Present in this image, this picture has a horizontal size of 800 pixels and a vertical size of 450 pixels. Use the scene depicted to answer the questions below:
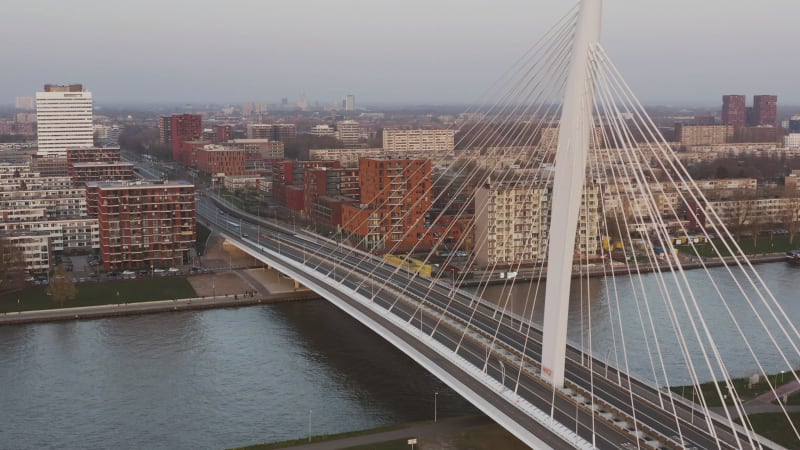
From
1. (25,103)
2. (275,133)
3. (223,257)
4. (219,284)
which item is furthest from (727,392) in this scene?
(25,103)

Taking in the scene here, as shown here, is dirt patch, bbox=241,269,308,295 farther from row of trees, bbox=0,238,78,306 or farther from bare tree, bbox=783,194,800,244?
bare tree, bbox=783,194,800,244

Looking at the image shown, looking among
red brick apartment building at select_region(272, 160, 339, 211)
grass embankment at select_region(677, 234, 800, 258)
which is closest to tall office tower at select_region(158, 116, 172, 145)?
red brick apartment building at select_region(272, 160, 339, 211)

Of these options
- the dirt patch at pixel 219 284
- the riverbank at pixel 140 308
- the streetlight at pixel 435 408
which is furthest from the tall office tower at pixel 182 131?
the streetlight at pixel 435 408

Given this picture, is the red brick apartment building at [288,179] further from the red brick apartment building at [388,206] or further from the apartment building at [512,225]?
the apartment building at [512,225]

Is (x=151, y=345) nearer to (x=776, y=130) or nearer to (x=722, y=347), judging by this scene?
(x=722, y=347)

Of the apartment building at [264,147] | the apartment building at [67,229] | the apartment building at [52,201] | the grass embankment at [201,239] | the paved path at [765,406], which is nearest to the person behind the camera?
the paved path at [765,406]

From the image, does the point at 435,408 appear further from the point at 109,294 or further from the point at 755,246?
the point at 755,246
